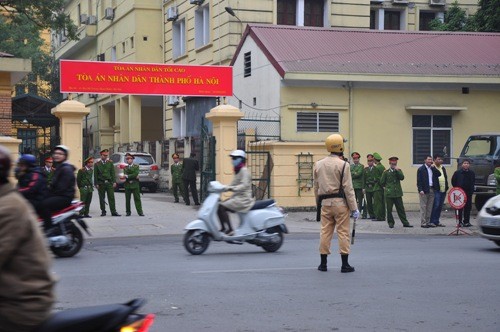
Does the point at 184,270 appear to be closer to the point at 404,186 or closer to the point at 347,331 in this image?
the point at 347,331

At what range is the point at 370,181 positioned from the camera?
22969 millimetres

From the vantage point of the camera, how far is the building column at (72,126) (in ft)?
75.4

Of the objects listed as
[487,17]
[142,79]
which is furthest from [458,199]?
[487,17]

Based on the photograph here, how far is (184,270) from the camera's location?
486 inches

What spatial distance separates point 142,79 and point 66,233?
10.9m

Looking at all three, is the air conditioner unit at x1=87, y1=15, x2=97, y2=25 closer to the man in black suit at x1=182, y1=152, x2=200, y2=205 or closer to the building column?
the man in black suit at x1=182, y1=152, x2=200, y2=205

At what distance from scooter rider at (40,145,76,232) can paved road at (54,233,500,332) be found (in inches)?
32.7

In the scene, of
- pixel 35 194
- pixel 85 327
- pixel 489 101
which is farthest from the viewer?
pixel 489 101

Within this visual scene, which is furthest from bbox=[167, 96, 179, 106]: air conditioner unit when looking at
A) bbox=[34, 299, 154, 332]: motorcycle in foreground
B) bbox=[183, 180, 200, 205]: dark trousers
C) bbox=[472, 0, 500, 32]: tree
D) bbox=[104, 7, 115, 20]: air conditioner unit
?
bbox=[34, 299, 154, 332]: motorcycle in foreground

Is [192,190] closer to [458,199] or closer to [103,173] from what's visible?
[103,173]

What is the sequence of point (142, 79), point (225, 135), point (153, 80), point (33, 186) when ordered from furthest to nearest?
point (153, 80) → point (142, 79) → point (225, 135) → point (33, 186)

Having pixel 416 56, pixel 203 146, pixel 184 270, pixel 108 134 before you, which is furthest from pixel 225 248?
pixel 108 134

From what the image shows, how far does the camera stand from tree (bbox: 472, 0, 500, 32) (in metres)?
32.6

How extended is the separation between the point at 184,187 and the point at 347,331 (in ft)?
60.2
